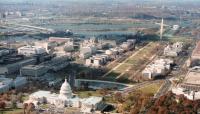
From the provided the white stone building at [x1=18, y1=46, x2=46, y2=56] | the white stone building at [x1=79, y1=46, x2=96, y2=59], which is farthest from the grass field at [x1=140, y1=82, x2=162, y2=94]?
the white stone building at [x1=18, y1=46, x2=46, y2=56]

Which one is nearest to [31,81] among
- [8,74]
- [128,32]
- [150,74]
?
[8,74]

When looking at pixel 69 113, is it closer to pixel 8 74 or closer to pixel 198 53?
pixel 8 74

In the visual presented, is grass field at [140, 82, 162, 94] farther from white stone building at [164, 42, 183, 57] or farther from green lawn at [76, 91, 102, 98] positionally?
white stone building at [164, 42, 183, 57]

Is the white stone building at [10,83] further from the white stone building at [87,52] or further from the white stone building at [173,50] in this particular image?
the white stone building at [173,50]

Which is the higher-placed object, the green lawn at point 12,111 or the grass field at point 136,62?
the green lawn at point 12,111

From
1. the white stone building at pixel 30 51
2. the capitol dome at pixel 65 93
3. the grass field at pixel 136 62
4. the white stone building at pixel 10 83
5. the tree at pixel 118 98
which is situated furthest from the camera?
the white stone building at pixel 30 51

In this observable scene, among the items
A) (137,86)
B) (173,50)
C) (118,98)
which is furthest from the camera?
(173,50)

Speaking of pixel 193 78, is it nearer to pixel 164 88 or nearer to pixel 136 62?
pixel 164 88

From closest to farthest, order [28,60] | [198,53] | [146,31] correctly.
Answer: [28,60], [198,53], [146,31]

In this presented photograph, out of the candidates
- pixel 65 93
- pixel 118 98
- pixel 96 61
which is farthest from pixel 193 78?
pixel 65 93

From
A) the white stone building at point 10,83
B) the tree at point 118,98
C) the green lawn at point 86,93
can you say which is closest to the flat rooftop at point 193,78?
the tree at point 118,98

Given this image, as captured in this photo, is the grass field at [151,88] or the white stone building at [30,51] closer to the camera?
the grass field at [151,88]
